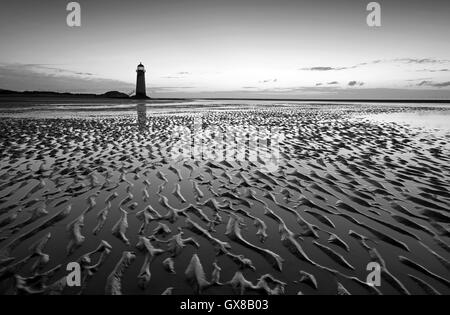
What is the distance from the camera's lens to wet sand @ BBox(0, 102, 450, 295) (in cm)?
408

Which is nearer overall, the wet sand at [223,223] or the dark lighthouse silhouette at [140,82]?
the wet sand at [223,223]

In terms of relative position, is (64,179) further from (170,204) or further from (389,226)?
(389,226)

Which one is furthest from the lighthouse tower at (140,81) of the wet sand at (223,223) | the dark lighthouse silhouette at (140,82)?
the wet sand at (223,223)

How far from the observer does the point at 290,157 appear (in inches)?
476

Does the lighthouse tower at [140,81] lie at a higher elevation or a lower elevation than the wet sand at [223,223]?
higher

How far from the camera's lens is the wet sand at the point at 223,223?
408 centimetres

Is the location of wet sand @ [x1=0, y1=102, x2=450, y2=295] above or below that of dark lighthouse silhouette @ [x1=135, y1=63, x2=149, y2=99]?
below

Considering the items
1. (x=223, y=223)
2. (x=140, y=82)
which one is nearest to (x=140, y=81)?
(x=140, y=82)

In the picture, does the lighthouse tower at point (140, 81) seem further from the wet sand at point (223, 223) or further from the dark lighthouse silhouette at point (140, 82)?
the wet sand at point (223, 223)

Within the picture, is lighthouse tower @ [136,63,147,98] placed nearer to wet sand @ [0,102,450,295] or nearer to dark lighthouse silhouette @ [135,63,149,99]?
dark lighthouse silhouette @ [135,63,149,99]

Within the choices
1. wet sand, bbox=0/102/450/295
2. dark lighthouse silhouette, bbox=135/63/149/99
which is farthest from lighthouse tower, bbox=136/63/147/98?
wet sand, bbox=0/102/450/295

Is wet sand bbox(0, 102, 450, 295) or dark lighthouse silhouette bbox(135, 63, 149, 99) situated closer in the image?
wet sand bbox(0, 102, 450, 295)

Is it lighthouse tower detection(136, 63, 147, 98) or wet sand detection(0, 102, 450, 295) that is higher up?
lighthouse tower detection(136, 63, 147, 98)

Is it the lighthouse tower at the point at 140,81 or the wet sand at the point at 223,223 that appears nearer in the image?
the wet sand at the point at 223,223
